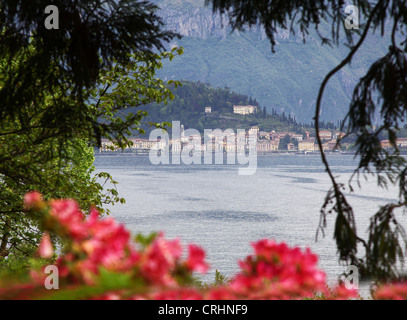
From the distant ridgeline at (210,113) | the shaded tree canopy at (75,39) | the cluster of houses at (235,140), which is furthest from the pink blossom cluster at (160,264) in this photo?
the cluster of houses at (235,140)

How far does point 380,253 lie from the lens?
196 inches

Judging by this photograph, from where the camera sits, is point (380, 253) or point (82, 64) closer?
point (380, 253)

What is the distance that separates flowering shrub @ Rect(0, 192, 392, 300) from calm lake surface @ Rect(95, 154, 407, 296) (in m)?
36.6

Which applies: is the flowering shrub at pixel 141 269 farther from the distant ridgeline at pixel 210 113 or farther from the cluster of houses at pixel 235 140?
the cluster of houses at pixel 235 140

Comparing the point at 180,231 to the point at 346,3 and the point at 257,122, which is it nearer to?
the point at 346,3

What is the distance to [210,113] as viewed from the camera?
183 metres

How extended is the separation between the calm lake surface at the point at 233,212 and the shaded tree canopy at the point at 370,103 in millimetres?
33954

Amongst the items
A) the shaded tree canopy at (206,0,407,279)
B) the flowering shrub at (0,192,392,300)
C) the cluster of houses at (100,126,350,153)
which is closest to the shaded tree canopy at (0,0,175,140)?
the shaded tree canopy at (206,0,407,279)

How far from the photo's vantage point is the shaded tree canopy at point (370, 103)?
499 cm

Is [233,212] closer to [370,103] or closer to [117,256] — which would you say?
[370,103]

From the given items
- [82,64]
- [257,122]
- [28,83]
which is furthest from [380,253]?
[257,122]

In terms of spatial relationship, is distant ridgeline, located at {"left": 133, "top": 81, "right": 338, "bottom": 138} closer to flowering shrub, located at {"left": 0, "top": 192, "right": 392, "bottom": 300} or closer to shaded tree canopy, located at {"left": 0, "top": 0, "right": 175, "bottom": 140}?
shaded tree canopy, located at {"left": 0, "top": 0, "right": 175, "bottom": 140}

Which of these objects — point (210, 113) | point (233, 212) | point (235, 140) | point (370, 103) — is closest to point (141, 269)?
point (370, 103)
